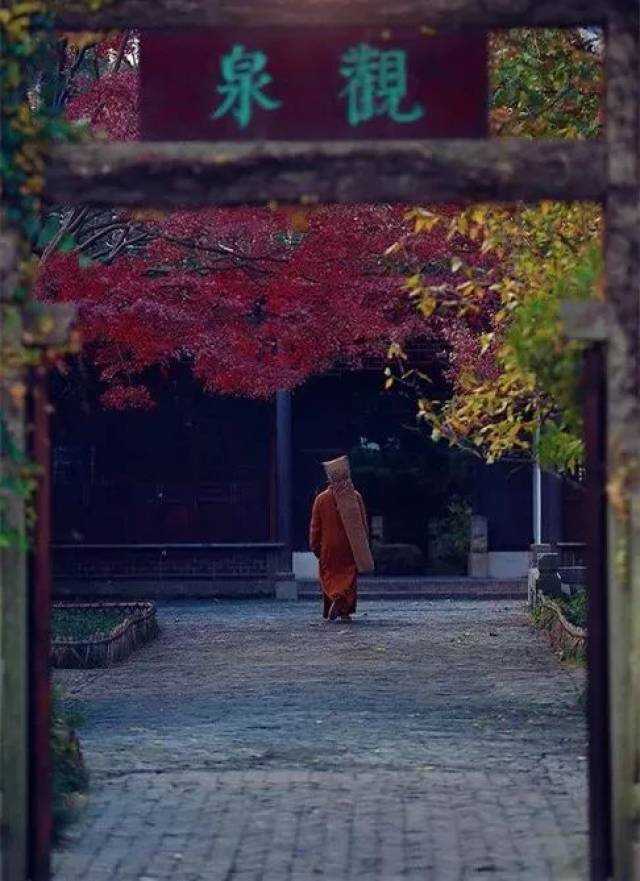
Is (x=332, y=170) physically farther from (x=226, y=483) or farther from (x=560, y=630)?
(x=226, y=483)

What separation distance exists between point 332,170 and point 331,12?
2.10ft

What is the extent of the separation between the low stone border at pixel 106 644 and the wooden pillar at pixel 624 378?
28.7 feet

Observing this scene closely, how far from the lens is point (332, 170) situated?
25.8 ft

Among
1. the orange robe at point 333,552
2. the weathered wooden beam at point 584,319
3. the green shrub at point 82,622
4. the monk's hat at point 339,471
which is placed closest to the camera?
the weathered wooden beam at point 584,319

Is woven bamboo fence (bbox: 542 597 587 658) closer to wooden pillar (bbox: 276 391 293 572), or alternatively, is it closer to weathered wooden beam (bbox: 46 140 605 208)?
wooden pillar (bbox: 276 391 293 572)

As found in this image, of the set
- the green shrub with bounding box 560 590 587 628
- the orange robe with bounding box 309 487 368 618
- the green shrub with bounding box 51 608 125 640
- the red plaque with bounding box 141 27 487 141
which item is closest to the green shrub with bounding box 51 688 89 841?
the red plaque with bounding box 141 27 487 141

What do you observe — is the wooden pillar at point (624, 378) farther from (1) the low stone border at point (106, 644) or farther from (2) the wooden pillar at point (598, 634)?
(1) the low stone border at point (106, 644)

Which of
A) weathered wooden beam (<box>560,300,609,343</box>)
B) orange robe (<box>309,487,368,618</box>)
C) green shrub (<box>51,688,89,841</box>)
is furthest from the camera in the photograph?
orange robe (<box>309,487,368,618</box>)

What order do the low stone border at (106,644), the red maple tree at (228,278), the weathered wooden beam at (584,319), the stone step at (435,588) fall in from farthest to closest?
the stone step at (435,588)
the low stone border at (106,644)
the red maple tree at (228,278)
the weathered wooden beam at (584,319)

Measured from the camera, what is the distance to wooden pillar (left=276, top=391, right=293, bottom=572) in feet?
90.8

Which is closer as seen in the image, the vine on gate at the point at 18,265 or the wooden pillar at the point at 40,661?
the vine on gate at the point at 18,265

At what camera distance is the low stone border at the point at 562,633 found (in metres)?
17.6

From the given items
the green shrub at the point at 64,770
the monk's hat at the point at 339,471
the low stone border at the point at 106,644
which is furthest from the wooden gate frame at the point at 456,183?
the monk's hat at the point at 339,471

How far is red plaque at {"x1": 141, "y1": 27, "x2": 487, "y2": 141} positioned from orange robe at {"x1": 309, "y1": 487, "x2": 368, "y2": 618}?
49.9 ft
